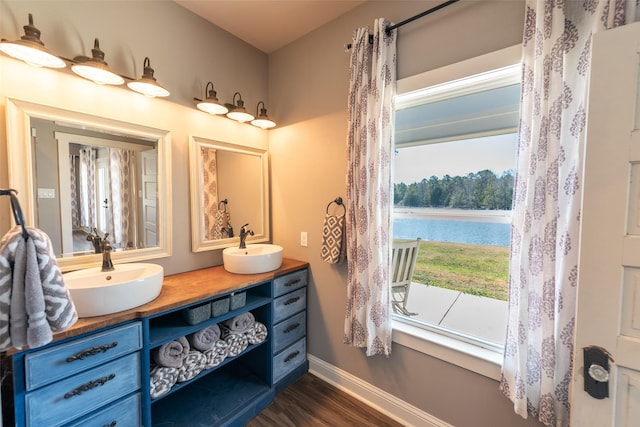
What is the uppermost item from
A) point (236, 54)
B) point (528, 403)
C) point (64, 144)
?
point (236, 54)

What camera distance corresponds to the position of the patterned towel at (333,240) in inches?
71.8

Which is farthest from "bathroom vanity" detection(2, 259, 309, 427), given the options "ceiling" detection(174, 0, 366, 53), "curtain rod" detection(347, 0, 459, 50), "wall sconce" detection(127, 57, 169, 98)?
"ceiling" detection(174, 0, 366, 53)

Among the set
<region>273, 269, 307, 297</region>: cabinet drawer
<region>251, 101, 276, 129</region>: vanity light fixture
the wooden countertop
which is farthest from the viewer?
<region>251, 101, 276, 129</region>: vanity light fixture

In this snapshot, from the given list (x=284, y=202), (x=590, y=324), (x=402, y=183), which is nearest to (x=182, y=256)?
(x=284, y=202)

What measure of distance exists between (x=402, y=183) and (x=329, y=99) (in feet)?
2.76

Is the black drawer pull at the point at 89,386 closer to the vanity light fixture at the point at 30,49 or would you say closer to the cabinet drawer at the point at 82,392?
the cabinet drawer at the point at 82,392

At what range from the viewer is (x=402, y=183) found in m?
1.75

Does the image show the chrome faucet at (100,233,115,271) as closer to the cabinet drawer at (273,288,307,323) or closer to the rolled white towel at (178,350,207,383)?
the rolled white towel at (178,350,207,383)

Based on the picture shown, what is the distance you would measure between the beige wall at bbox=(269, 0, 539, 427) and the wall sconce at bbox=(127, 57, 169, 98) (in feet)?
3.18

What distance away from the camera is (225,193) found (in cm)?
208

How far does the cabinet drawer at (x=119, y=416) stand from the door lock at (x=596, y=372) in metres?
1.79

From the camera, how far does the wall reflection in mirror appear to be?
1.33 m

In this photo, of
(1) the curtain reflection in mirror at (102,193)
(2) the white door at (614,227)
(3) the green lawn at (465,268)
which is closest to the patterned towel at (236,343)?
(1) the curtain reflection in mirror at (102,193)

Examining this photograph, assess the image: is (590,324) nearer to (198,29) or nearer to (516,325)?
(516,325)
